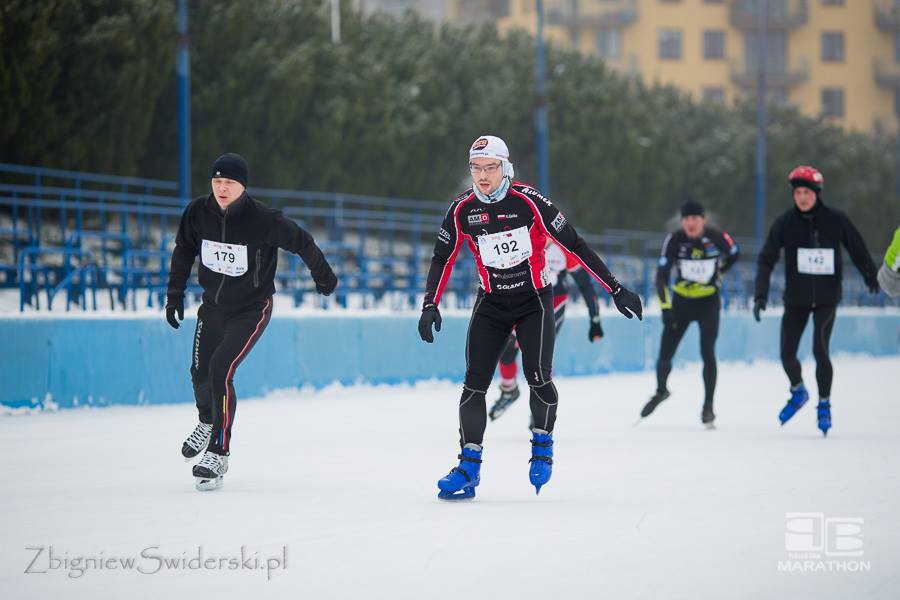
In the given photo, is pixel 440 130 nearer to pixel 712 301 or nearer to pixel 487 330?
pixel 712 301

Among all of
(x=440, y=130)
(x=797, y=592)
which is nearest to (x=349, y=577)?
(x=797, y=592)

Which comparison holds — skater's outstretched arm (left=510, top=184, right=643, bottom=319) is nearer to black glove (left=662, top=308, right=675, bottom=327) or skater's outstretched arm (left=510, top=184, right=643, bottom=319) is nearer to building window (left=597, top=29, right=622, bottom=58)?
black glove (left=662, top=308, right=675, bottom=327)

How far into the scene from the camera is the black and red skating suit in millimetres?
7941

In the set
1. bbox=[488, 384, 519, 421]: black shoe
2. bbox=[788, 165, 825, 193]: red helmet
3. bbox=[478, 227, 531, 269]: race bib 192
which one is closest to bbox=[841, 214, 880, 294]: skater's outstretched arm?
bbox=[788, 165, 825, 193]: red helmet

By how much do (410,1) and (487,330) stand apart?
2537 inches

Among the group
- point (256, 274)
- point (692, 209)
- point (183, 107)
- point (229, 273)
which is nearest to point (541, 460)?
point (256, 274)

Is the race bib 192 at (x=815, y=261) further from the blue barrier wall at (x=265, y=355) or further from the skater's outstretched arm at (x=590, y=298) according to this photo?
the blue barrier wall at (x=265, y=355)

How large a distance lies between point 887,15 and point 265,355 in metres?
65.9

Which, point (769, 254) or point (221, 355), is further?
point (769, 254)

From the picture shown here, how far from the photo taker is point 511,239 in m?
7.95

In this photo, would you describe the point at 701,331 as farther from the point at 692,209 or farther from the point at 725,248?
the point at 692,209

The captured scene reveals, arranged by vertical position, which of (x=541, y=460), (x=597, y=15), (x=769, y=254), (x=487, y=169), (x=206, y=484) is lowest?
(x=206, y=484)

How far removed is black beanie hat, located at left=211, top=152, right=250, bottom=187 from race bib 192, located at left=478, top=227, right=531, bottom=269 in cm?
145

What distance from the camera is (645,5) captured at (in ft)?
238
